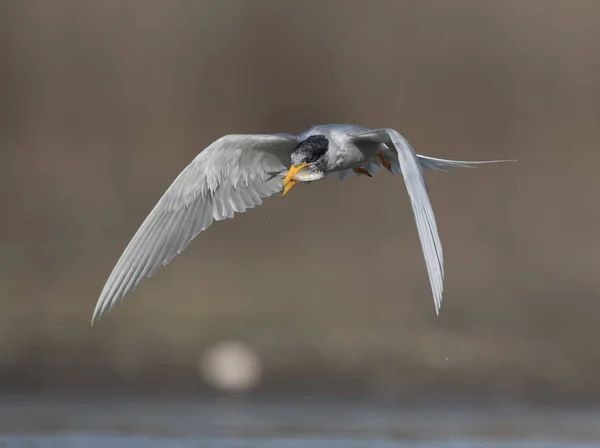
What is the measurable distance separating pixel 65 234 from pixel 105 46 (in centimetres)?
402

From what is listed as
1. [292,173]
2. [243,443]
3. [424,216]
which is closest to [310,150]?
[292,173]

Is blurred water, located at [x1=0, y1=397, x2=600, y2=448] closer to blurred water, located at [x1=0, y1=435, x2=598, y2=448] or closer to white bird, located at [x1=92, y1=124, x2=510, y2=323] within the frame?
blurred water, located at [x1=0, y1=435, x2=598, y2=448]

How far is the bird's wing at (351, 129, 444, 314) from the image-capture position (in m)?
9.27

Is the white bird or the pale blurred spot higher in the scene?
the white bird

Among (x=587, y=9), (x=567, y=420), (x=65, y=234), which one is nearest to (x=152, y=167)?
(x=65, y=234)

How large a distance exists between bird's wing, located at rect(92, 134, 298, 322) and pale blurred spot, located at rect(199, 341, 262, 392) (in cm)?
289

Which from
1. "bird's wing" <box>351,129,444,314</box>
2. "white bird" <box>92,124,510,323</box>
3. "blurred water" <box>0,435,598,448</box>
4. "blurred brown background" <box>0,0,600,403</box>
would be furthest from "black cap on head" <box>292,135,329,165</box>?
"blurred brown background" <box>0,0,600,403</box>

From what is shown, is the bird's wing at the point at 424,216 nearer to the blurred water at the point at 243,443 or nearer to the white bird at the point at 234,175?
the white bird at the point at 234,175

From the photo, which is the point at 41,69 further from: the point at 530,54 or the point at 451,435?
the point at 451,435

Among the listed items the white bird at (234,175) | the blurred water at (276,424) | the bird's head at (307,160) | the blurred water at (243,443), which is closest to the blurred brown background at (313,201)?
the blurred water at (276,424)

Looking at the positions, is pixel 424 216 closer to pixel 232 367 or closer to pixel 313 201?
pixel 232 367

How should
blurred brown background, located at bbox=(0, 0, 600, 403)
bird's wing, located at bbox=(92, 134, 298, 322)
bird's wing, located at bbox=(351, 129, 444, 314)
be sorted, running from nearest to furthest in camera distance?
bird's wing, located at bbox=(351, 129, 444, 314)
bird's wing, located at bbox=(92, 134, 298, 322)
blurred brown background, located at bbox=(0, 0, 600, 403)

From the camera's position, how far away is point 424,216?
9.55 metres

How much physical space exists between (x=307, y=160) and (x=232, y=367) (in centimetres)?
384
